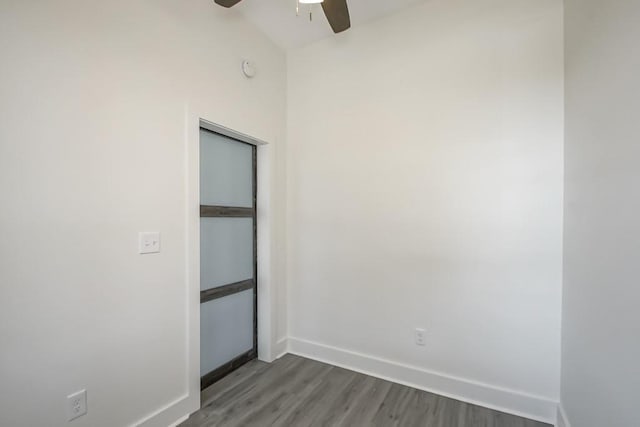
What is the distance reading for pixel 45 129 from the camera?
129cm

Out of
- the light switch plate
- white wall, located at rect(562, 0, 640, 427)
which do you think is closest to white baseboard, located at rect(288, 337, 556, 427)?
white wall, located at rect(562, 0, 640, 427)

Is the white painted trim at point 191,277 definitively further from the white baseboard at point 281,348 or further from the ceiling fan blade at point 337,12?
the ceiling fan blade at point 337,12

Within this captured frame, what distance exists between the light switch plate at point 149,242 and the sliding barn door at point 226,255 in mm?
463

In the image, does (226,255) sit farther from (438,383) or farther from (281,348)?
(438,383)

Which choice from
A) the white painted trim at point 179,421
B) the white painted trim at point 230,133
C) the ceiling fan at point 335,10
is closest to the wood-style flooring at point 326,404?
the white painted trim at point 179,421

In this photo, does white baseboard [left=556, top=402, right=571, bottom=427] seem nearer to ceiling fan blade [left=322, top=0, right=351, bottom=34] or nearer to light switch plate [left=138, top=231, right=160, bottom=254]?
light switch plate [left=138, top=231, right=160, bottom=254]

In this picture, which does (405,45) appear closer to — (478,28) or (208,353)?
(478,28)

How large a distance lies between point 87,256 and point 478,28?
2.78 metres

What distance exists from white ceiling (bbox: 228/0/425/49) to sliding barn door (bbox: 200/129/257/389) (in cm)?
100

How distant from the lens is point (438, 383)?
7.06 feet

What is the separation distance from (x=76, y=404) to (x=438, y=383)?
2187 mm

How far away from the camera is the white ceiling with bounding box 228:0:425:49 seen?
2.23 metres

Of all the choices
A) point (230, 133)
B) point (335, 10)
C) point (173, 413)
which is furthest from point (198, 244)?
point (335, 10)

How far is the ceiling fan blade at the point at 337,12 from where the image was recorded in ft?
5.49
